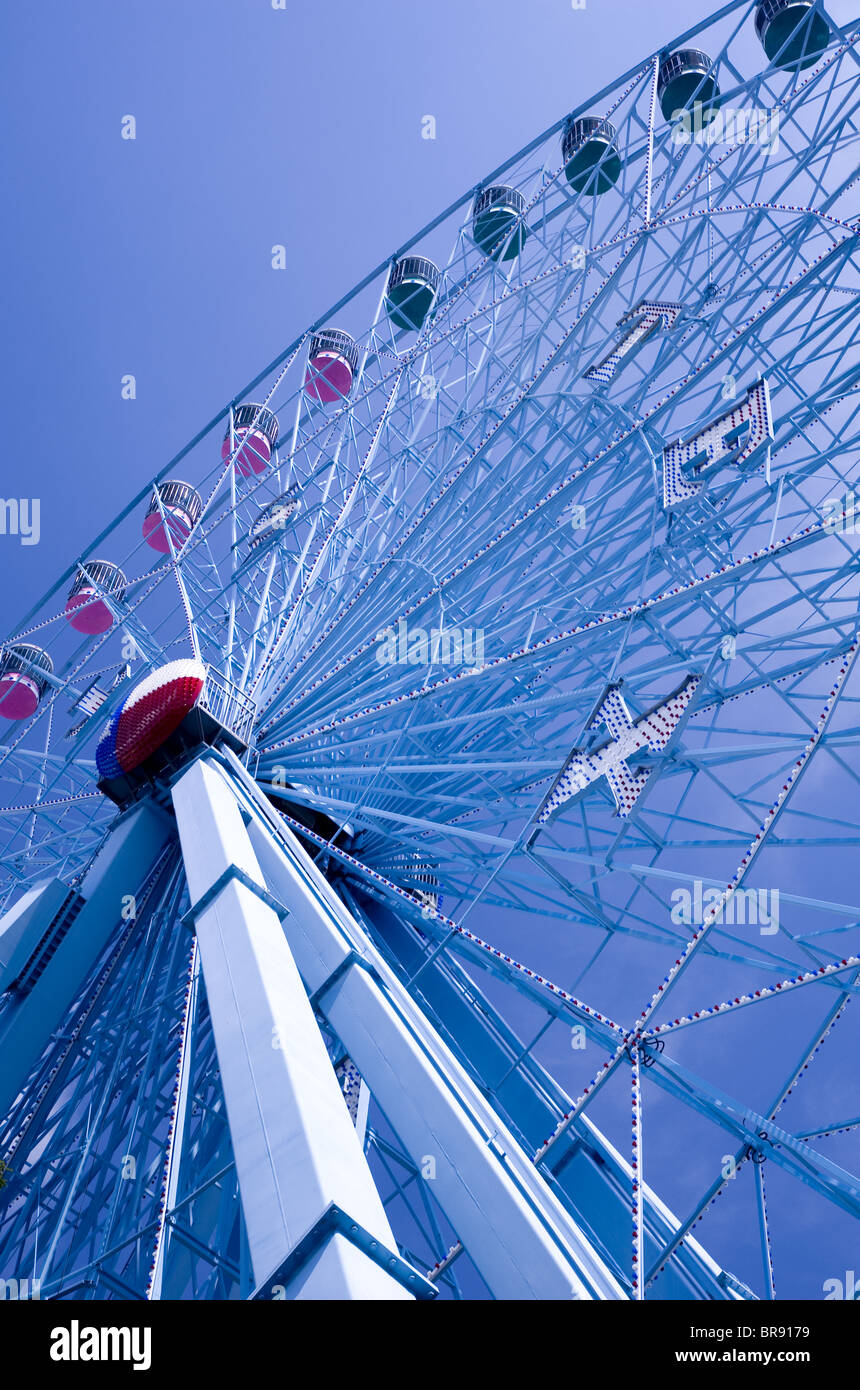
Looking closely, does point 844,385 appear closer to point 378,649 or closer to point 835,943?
point 378,649

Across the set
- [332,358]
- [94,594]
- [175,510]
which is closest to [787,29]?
[332,358]

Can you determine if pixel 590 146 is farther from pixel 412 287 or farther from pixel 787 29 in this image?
pixel 412 287

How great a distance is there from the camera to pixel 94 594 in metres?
20.5

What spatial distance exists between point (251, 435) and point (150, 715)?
893 cm

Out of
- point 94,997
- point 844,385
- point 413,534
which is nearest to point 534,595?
point 413,534

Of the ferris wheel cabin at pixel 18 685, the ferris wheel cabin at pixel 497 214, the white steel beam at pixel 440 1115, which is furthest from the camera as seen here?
the ferris wheel cabin at pixel 18 685

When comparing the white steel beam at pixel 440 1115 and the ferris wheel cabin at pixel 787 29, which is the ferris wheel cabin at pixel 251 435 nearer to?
the ferris wheel cabin at pixel 787 29

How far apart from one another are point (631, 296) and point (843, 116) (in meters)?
4.01

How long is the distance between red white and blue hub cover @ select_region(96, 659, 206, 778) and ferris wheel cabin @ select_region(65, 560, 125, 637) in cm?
482

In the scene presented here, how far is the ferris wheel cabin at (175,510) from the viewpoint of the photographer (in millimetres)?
21203

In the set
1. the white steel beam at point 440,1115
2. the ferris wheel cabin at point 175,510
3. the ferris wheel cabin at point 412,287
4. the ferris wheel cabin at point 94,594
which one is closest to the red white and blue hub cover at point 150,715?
the white steel beam at point 440,1115

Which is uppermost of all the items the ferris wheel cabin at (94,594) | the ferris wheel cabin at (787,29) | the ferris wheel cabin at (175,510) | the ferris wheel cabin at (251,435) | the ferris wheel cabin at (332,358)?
the ferris wheel cabin at (787,29)

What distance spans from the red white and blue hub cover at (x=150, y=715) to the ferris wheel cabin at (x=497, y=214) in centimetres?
967
